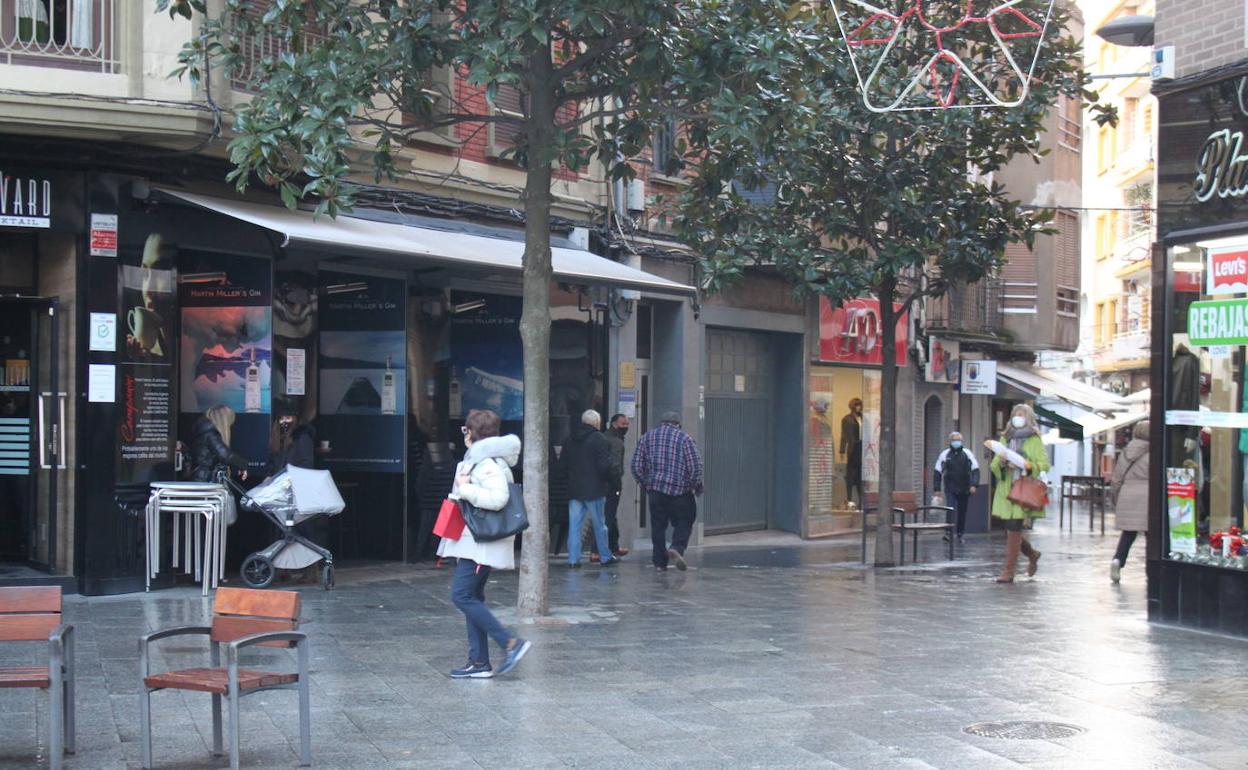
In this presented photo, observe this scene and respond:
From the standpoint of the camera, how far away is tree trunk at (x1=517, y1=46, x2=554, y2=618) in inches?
474

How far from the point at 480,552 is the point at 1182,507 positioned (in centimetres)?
653

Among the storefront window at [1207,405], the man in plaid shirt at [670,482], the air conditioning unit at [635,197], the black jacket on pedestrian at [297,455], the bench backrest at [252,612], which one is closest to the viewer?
the bench backrest at [252,612]

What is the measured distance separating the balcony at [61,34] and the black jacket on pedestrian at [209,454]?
3.26 m

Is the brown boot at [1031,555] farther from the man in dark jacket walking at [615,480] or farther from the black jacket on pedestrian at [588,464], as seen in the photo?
the black jacket on pedestrian at [588,464]

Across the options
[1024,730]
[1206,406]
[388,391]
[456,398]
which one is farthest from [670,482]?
[1024,730]

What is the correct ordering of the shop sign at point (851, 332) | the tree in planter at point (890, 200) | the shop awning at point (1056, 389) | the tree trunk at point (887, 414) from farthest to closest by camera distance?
1. the shop awning at point (1056, 389)
2. the shop sign at point (851, 332)
3. the tree trunk at point (887, 414)
4. the tree in planter at point (890, 200)

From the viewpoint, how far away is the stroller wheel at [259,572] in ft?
A: 44.0

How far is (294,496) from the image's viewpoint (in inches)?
528

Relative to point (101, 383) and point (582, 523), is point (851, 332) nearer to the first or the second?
point (582, 523)

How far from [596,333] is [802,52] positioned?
782cm

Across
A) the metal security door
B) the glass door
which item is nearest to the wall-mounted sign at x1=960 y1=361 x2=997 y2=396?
the metal security door

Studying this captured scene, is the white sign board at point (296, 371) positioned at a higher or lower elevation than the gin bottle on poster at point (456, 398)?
higher

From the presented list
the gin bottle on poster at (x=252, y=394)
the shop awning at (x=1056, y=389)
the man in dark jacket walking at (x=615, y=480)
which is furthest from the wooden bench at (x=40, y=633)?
the shop awning at (x=1056, y=389)

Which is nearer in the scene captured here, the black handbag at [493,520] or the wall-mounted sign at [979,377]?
the black handbag at [493,520]
